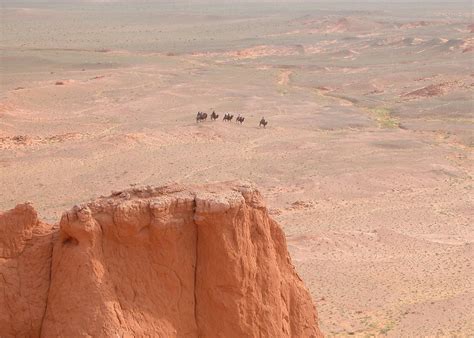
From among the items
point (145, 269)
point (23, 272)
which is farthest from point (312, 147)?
point (23, 272)

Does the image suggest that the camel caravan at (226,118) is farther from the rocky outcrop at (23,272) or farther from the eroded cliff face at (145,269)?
the rocky outcrop at (23,272)

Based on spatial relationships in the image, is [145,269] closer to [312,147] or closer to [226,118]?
[312,147]

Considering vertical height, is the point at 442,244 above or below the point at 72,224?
below

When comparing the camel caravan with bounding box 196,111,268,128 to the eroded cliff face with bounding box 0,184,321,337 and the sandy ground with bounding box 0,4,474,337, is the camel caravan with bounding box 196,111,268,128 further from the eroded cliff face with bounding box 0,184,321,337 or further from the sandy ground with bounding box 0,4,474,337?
the eroded cliff face with bounding box 0,184,321,337

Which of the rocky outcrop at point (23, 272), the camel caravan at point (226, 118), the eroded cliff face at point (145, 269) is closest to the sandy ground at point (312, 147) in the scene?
the camel caravan at point (226, 118)

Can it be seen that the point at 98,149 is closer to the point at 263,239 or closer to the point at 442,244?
the point at 442,244

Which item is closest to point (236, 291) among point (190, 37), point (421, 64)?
point (421, 64)
